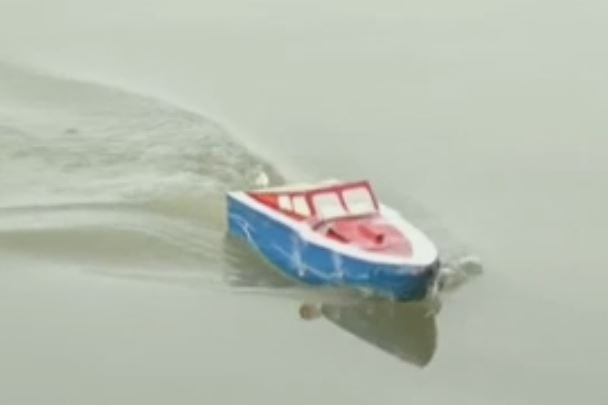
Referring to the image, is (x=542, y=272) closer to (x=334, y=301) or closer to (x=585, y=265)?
(x=585, y=265)

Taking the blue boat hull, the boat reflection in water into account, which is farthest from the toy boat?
the boat reflection in water

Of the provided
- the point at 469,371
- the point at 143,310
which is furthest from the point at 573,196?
the point at 143,310

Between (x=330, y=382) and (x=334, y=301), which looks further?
(x=334, y=301)

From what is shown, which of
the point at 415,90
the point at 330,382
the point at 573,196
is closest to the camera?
the point at 330,382

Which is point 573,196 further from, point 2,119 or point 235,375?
point 2,119

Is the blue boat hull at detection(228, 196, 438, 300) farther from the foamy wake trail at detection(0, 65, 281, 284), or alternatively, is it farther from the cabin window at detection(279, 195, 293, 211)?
the foamy wake trail at detection(0, 65, 281, 284)

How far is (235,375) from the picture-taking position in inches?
597

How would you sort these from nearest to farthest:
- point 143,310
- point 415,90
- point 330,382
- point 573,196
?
point 330,382 < point 143,310 < point 573,196 < point 415,90

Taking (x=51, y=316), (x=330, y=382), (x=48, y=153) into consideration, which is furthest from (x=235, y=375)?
(x=48, y=153)

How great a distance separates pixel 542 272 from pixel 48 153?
569 centimetres

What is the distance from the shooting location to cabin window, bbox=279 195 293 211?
16.9m

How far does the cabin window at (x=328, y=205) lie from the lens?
55.0ft

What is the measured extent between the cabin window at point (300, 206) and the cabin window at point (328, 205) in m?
0.11

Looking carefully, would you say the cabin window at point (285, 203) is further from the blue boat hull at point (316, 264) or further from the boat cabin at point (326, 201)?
the blue boat hull at point (316, 264)
